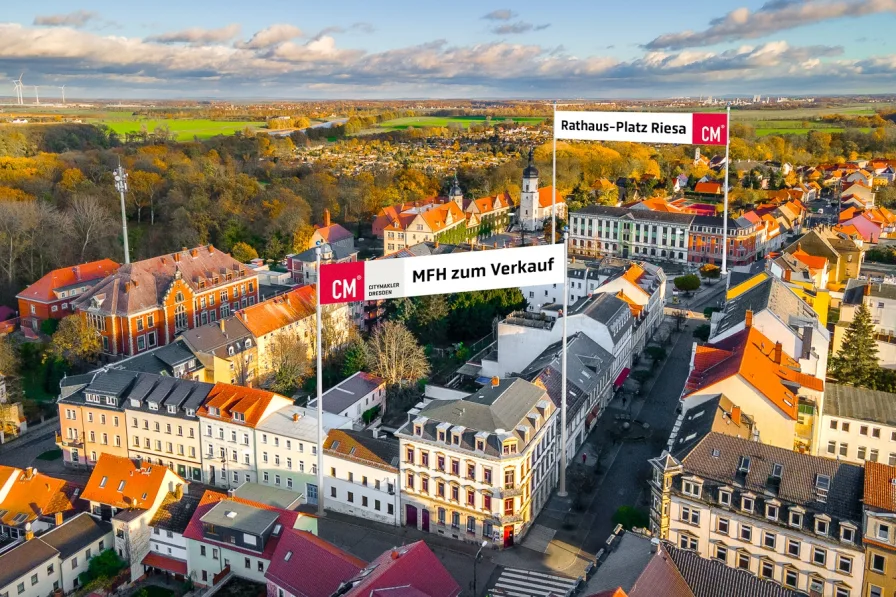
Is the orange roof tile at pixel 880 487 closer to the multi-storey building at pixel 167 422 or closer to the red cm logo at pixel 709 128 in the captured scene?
the red cm logo at pixel 709 128

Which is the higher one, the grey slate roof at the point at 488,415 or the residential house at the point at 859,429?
the grey slate roof at the point at 488,415

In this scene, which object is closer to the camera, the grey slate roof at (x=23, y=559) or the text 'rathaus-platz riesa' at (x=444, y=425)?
the text 'rathaus-platz riesa' at (x=444, y=425)

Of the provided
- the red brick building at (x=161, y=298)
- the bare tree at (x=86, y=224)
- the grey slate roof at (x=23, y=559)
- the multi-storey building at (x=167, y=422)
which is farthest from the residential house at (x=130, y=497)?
the bare tree at (x=86, y=224)

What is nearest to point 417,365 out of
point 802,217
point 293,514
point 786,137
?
point 293,514

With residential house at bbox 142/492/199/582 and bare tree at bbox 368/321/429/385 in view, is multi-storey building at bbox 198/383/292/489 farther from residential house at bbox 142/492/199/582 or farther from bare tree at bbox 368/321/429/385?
bare tree at bbox 368/321/429/385

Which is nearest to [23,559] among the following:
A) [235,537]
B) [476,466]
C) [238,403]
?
[235,537]
